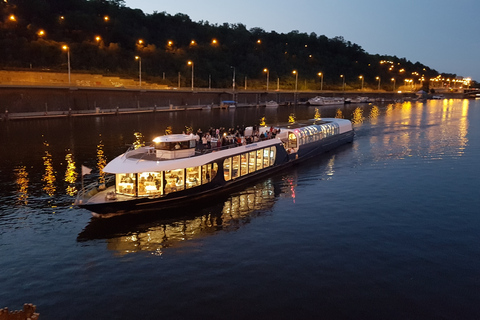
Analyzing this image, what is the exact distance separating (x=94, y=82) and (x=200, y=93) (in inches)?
1677

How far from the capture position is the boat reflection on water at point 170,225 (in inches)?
1043

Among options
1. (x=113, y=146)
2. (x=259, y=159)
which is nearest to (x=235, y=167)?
(x=259, y=159)

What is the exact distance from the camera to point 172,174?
108 ft

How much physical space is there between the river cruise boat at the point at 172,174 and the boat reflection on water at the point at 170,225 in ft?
3.90

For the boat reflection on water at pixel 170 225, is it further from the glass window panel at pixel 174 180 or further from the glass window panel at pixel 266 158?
the glass window panel at pixel 266 158

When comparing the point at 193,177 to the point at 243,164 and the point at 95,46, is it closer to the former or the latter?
the point at 243,164

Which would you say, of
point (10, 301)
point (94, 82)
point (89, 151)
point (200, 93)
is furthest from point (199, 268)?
point (200, 93)

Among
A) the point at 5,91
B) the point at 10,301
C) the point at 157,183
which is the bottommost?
the point at 10,301

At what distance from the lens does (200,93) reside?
147500mm

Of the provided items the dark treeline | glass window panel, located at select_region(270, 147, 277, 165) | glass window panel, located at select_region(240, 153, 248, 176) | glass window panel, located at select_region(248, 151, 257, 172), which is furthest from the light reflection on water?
the dark treeline

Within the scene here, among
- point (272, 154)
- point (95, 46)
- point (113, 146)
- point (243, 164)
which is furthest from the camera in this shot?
point (95, 46)

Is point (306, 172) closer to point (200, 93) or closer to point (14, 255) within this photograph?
point (14, 255)

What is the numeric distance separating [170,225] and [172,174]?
4.97 meters

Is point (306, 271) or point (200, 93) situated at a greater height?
point (200, 93)
